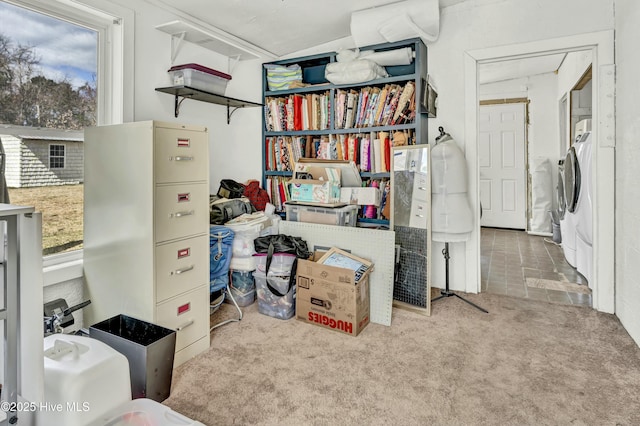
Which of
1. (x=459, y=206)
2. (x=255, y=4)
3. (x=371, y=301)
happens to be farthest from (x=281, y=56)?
(x=371, y=301)

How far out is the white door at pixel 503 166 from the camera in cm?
596

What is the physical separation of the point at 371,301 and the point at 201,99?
201 centimetres

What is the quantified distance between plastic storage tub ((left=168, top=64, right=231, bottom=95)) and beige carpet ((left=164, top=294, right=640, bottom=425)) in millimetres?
1638

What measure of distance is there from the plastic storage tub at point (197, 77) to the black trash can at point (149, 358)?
1.62 m

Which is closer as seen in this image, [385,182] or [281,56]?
[385,182]

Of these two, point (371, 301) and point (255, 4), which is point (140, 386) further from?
point (255, 4)

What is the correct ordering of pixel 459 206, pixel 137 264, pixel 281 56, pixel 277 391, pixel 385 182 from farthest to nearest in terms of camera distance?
pixel 281 56 < pixel 385 182 < pixel 459 206 < pixel 137 264 < pixel 277 391

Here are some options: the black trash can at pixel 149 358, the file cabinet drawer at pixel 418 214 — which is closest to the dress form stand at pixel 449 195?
the file cabinet drawer at pixel 418 214

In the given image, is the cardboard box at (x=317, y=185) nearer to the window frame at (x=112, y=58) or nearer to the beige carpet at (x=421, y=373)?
the beige carpet at (x=421, y=373)

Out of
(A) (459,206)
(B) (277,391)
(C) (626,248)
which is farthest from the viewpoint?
(A) (459,206)

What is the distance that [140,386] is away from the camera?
163 cm

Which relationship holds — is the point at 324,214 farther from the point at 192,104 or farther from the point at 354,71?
the point at 192,104

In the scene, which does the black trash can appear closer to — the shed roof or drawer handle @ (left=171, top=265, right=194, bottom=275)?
drawer handle @ (left=171, top=265, right=194, bottom=275)

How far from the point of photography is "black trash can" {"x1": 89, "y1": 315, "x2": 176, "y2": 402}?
162 cm
